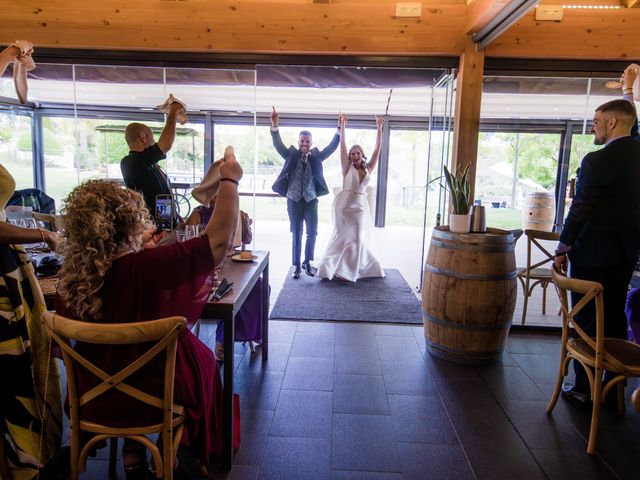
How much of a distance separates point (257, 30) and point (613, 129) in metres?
2.60

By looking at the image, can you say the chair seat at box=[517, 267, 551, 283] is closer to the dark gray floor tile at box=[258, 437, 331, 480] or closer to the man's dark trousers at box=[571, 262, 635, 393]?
the man's dark trousers at box=[571, 262, 635, 393]

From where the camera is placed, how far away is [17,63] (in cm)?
252

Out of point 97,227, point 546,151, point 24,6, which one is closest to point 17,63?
point 24,6

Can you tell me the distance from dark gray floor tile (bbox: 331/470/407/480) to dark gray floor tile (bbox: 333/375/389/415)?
48cm

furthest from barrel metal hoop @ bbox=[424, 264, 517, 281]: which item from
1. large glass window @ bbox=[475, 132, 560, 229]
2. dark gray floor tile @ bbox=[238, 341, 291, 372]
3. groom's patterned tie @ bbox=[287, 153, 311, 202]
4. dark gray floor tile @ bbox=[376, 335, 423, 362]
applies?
groom's patterned tie @ bbox=[287, 153, 311, 202]

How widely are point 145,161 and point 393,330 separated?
88.8 inches

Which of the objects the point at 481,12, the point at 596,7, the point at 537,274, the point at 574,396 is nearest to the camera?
the point at 574,396

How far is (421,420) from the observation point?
232 centimetres

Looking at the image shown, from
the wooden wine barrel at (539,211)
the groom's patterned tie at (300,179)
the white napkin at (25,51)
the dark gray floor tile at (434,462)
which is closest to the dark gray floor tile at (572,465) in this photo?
the dark gray floor tile at (434,462)

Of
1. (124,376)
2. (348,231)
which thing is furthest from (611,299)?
(348,231)

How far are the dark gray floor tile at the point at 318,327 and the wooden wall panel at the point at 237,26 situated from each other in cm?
221

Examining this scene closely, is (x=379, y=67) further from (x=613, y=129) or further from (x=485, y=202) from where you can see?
(x=613, y=129)

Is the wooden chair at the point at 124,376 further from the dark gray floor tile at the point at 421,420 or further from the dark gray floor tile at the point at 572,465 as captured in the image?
the dark gray floor tile at the point at 572,465

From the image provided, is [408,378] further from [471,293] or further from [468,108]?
[468,108]
